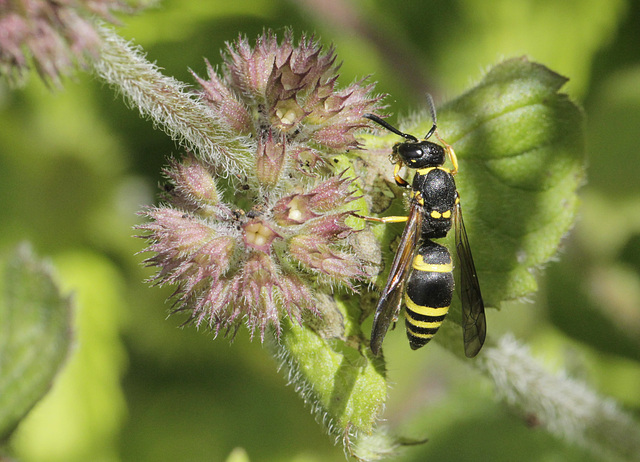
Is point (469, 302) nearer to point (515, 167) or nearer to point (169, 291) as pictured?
point (515, 167)

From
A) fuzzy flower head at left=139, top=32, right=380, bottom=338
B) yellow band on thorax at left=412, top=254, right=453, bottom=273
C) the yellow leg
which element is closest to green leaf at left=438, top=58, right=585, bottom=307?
yellow band on thorax at left=412, top=254, right=453, bottom=273

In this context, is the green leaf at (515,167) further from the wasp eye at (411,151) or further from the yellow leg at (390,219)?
the yellow leg at (390,219)

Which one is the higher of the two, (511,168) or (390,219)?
(511,168)

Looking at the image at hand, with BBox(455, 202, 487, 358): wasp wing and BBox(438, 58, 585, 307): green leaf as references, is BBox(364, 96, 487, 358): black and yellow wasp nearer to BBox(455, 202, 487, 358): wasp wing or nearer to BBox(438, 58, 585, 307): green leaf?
BBox(455, 202, 487, 358): wasp wing

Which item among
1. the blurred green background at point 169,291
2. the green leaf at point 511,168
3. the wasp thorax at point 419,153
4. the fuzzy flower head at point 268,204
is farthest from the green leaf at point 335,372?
the blurred green background at point 169,291

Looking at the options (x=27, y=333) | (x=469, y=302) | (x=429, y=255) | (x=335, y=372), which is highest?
(x=429, y=255)

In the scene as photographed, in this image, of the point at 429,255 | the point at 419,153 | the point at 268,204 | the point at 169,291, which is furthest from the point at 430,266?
the point at 169,291

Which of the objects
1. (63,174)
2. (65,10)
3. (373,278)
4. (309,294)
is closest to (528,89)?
(373,278)
